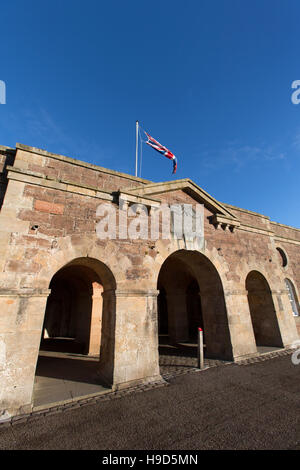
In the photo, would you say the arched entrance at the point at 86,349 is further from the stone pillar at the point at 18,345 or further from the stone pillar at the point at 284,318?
the stone pillar at the point at 284,318

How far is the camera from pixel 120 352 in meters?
5.05

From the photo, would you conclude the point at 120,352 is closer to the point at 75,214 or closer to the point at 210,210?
the point at 75,214

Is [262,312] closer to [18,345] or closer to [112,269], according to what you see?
[112,269]

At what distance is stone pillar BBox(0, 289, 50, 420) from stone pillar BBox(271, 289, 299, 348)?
29.4ft

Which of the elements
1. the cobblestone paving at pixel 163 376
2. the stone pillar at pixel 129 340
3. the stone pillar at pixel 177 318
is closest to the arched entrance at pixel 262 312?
the cobblestone paving at pixel 163 376

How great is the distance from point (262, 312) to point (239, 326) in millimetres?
2589

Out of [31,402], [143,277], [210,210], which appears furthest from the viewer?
[210,210]

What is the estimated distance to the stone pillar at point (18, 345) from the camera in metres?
3.87

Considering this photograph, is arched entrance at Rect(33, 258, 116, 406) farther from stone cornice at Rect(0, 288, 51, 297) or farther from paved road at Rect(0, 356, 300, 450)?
stone cornice at Rect(0, 288, 51, 297)

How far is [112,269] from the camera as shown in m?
5.56

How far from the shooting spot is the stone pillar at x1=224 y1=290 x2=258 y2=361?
7.09 meters

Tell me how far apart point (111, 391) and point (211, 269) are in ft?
16.3

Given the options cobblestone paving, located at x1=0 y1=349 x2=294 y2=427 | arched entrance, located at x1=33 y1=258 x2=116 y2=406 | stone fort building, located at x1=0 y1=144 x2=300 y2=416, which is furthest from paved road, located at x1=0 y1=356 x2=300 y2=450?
arched entrance, located at x1=33 y1=258 x2=116 y2=406

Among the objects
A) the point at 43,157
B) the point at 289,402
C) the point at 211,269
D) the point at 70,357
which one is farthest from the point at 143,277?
the point at 70,357
